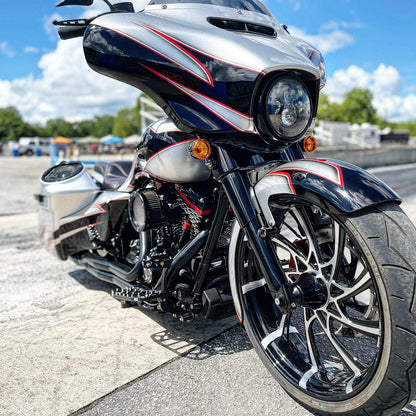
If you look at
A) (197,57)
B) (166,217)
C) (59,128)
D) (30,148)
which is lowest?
(59,128)

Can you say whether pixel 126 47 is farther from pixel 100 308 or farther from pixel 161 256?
pixel 100 308

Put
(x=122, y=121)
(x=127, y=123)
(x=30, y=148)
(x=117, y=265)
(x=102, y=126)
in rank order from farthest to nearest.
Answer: (x=102, y=126) → (x=122, y=121) → (x=127, y=123) → (x=30, y=148) → (x=117, y=265)

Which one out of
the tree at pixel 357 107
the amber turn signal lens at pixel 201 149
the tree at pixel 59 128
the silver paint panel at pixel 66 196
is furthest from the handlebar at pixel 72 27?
the tree at pixel 59 128

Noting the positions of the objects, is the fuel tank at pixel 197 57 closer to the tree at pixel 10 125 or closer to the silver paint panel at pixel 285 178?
the silver paint panel at pixel 285 178

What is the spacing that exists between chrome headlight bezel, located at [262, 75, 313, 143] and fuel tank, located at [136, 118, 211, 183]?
473 millimetres

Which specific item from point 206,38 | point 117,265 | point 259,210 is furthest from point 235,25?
point 117,265

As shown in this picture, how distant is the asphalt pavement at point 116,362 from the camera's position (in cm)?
215

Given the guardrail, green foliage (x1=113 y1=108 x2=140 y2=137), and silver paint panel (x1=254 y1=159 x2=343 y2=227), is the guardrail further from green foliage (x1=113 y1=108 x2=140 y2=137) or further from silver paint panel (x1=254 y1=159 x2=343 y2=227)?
green foliage (x1=113 y1=108 x2=140 y2=137)

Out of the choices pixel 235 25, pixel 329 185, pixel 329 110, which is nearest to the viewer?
pixel 329 185

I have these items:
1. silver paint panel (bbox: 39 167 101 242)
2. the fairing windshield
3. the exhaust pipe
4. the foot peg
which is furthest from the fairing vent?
silver paint panel (bbox: 39 167 101 242)

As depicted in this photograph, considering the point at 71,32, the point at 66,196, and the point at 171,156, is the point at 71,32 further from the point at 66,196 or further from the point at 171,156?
the point at 66,196

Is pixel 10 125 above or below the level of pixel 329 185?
below

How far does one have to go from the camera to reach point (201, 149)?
2275mm

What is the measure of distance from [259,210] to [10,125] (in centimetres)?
12188
